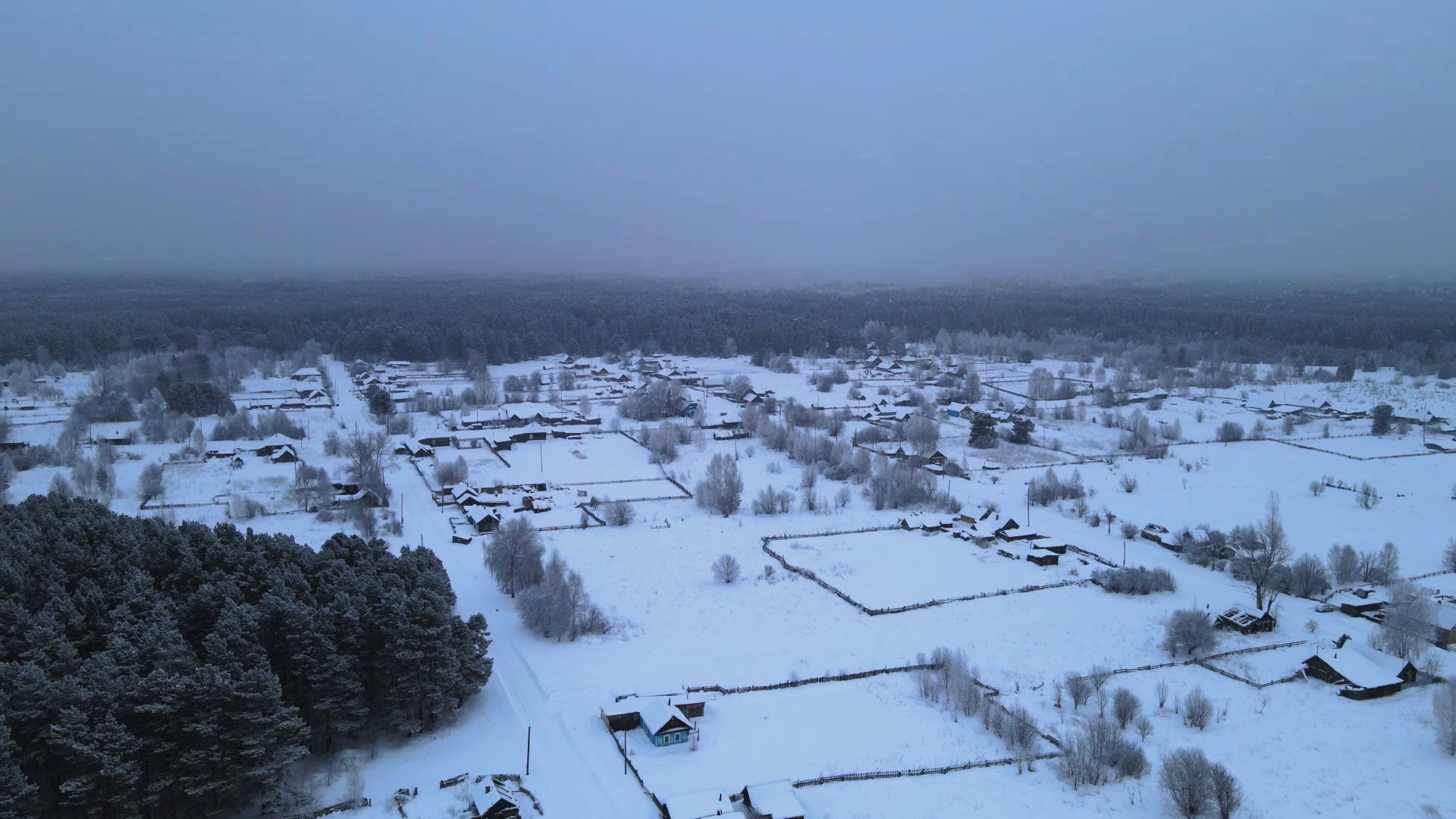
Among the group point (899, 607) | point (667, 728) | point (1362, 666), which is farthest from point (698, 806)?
point (1362, 666)

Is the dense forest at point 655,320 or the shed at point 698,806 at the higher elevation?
the dense forest at point 655,320

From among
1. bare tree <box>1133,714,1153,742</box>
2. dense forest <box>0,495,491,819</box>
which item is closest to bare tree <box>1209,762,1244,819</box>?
bare tree <box>1133,714,1153,742</box>

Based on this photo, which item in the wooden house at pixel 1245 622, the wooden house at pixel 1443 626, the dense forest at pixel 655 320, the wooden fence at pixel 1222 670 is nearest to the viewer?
the wooden fence at pixel 1222 670

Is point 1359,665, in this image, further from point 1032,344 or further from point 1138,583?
point 1032,344

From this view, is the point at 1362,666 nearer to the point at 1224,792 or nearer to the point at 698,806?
the point at 1224,792

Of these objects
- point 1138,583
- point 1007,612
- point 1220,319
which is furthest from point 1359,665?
point 1220,319

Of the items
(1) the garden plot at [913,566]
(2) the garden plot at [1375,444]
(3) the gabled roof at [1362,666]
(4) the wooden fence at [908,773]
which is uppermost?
(2) the garden plot at [1375,444]

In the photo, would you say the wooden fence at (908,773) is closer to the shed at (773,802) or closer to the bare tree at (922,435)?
the shed at (773,802)

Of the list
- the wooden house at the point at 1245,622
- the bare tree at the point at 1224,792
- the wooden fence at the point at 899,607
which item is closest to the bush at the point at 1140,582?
the wooden fence at the point at 899,607
